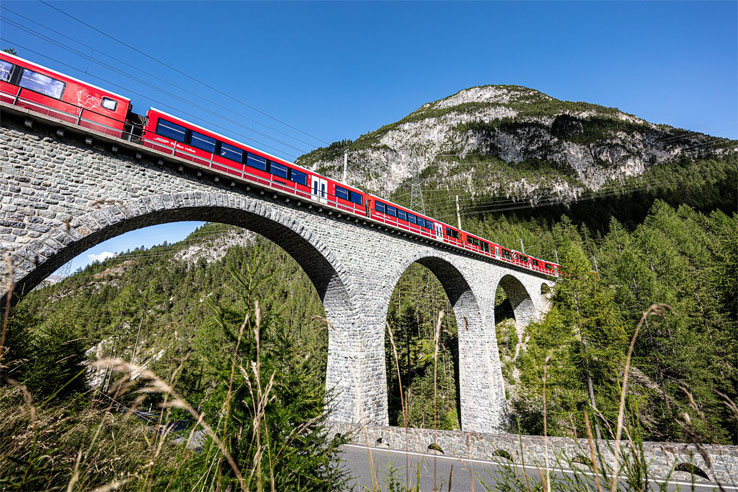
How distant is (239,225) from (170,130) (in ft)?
12.0

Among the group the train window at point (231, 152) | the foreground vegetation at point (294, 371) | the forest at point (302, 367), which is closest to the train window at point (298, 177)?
the train window at point (231, 152)

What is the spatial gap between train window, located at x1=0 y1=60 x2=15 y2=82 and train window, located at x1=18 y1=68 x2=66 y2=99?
21cm

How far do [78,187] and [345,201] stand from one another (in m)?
8.23

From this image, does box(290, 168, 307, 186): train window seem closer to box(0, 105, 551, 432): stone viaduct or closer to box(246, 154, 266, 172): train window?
box(0, 105, 551, 432): stone viaduct

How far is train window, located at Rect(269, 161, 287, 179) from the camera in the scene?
10992 millimetres

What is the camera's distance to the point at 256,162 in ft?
34.9

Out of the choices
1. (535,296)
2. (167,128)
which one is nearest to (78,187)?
(167,128)

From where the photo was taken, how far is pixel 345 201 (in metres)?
12.9

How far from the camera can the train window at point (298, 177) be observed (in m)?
11.6

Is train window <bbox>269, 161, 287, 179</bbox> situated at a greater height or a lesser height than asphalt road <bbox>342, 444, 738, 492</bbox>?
greater

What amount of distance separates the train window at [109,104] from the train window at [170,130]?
1.00 m

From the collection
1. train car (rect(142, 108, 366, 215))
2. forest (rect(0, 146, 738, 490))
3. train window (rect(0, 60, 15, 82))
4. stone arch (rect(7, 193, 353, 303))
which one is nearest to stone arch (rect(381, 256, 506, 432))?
forest (rect(0, 146, 738, 490))

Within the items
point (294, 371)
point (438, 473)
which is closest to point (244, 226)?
point (294, 371)

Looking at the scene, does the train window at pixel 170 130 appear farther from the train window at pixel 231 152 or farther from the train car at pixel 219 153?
the train window at pixel 231 152
